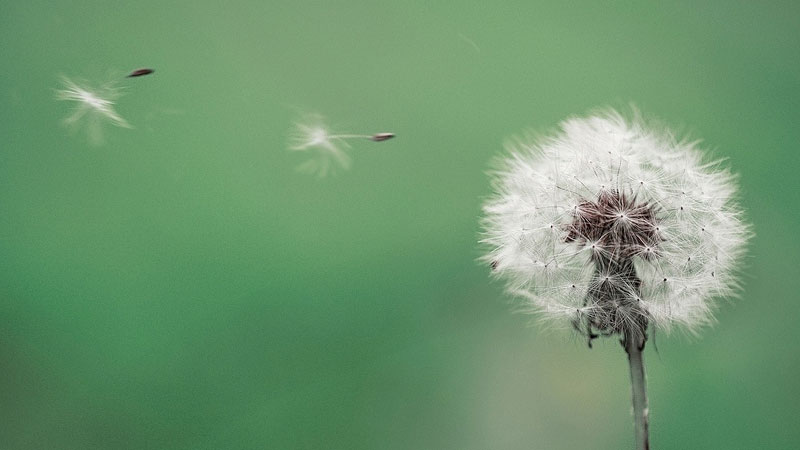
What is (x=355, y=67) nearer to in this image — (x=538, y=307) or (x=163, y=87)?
(x=163, y=87)

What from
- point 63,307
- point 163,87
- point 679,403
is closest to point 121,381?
point 63,307

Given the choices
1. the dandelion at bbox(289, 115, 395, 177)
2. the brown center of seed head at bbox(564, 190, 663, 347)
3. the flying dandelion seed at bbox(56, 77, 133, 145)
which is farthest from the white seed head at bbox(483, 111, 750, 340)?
the flying dandelion seed at bbox(56, 77, 133, 145)

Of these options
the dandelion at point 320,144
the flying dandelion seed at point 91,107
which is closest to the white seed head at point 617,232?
the dandelion at point 320,144

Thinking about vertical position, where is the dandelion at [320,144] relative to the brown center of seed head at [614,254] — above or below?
above

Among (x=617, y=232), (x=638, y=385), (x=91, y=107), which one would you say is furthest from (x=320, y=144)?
(x=638, y=385)

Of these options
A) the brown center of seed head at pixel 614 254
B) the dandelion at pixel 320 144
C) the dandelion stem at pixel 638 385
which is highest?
the dandelion at pixel 320 144

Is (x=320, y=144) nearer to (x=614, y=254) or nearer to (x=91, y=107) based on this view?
(x=91, y=107)

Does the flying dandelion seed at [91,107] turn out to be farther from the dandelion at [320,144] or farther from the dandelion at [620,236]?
the dandelion at [620,236]
